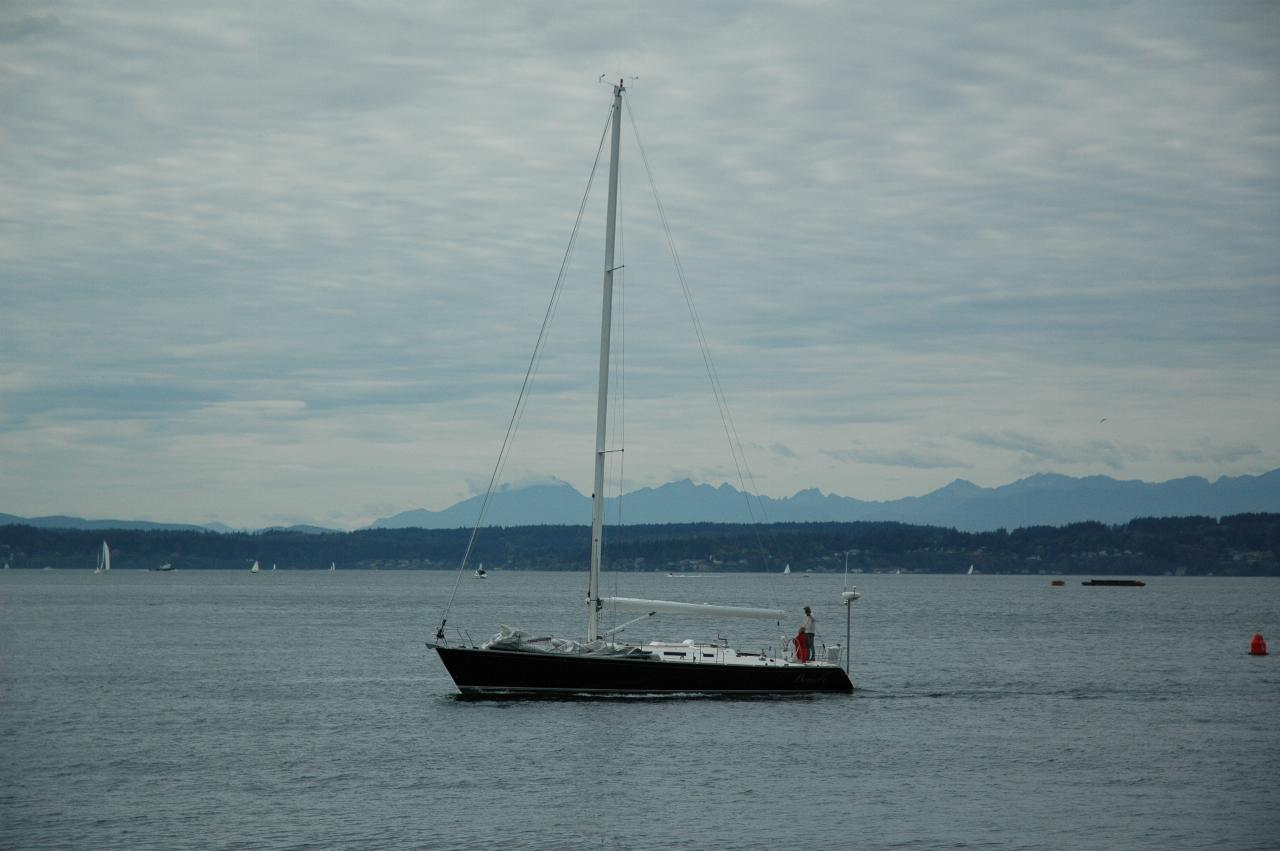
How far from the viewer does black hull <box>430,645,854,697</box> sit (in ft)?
155

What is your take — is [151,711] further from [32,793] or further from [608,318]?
[608,318]

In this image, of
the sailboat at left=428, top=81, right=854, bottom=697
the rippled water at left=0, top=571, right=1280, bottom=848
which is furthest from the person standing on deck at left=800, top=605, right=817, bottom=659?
the rippled water at left=0, top=571, right=1280, bottom=848

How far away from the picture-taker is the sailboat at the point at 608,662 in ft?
155

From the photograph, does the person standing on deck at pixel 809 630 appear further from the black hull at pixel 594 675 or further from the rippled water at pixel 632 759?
the rippled water at pixel 632 759

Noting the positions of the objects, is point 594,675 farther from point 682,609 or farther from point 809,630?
point 809,630

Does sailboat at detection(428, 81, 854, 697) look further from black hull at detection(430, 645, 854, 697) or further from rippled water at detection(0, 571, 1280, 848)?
rippled water at detection(0, 571, 1280, 848)

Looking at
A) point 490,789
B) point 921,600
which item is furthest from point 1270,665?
point 921,600

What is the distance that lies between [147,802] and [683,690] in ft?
66.7

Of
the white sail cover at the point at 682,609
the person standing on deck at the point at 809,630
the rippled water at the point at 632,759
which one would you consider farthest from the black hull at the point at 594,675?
the white sail cover at the point at 682,609

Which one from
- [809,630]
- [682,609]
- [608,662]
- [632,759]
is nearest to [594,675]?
[608,662]

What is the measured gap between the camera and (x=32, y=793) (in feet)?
111

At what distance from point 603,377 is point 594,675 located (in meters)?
10.0

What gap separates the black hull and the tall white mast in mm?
1497

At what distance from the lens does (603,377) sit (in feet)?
156
